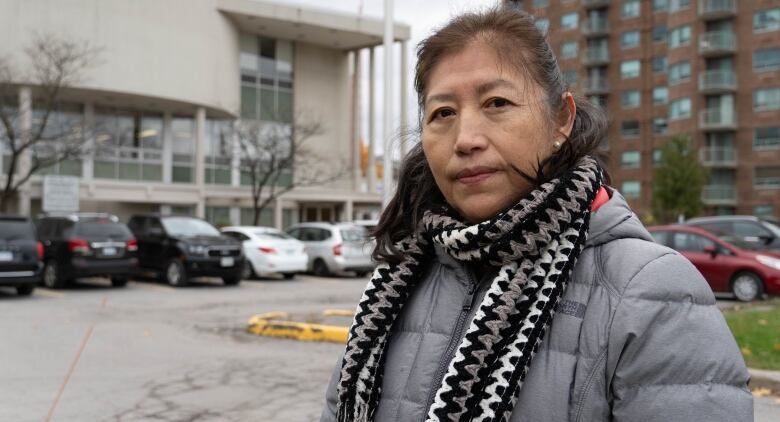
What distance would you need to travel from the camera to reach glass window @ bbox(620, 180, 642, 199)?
58938 millimetres

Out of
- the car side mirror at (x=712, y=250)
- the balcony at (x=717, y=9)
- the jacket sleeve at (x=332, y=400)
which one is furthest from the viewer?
the balcony at (x=717, y=9)

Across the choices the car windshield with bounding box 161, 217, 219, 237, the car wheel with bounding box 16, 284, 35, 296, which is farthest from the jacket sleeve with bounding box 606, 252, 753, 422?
Result: the car windshield with bounding box 161, 217, 219, 237

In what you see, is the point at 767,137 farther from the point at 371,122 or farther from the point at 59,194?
the point at 59,194

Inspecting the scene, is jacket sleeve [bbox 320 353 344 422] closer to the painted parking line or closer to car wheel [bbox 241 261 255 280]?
the painted parking line

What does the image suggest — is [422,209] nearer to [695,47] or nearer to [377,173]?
[377,173]

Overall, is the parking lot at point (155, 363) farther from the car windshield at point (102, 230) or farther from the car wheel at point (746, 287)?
the car windshield at point (102, 230)

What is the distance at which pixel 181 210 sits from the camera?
3759 centimetres

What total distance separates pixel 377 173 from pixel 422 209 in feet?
149

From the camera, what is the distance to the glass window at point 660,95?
58.4m

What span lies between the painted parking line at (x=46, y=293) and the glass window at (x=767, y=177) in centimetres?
4902

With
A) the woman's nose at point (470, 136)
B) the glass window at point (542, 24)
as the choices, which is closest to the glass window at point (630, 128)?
the glass window at point (542, 24)

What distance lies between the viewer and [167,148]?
36.9 m

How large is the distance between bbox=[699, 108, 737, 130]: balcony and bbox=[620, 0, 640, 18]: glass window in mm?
12389

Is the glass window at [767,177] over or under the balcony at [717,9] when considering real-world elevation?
under
